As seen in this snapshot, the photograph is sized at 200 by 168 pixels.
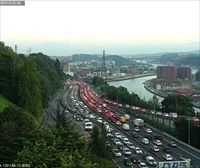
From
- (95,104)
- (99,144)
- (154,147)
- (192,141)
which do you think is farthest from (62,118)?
(95,104)

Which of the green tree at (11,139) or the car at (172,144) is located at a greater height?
the green tree at (11,139)

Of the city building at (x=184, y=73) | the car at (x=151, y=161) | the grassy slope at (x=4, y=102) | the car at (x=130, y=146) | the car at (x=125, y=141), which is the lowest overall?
the city building at (x=184, y=73)

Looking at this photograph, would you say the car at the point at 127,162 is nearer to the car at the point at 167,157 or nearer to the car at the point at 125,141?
the car at the point at 167,157

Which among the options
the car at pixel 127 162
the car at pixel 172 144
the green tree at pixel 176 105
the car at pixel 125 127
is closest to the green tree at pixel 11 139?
the car at pixel 127 162

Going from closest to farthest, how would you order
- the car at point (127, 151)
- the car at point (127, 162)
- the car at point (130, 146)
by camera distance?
the car at point (127, 162), the car at point (127, 151), the car at point (130, 146)

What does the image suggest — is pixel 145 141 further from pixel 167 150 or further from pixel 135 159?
pixel 135 159

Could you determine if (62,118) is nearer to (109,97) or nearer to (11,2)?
(11,2)

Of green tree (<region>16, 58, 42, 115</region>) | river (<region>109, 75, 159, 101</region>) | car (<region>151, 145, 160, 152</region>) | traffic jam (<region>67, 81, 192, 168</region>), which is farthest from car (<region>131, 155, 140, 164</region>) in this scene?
river (<region>109, 75, 159, 101</region>)

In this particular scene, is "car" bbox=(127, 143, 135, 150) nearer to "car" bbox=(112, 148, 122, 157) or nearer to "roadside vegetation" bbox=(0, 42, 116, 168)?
"car" bbox=(112, 148, 122, 157)

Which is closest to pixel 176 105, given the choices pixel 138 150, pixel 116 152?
pixel 138 150

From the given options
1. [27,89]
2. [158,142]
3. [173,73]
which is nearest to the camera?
[158,142]

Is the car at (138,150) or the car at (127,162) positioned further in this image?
the car at (138,150)

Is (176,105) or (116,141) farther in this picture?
(176,105)
